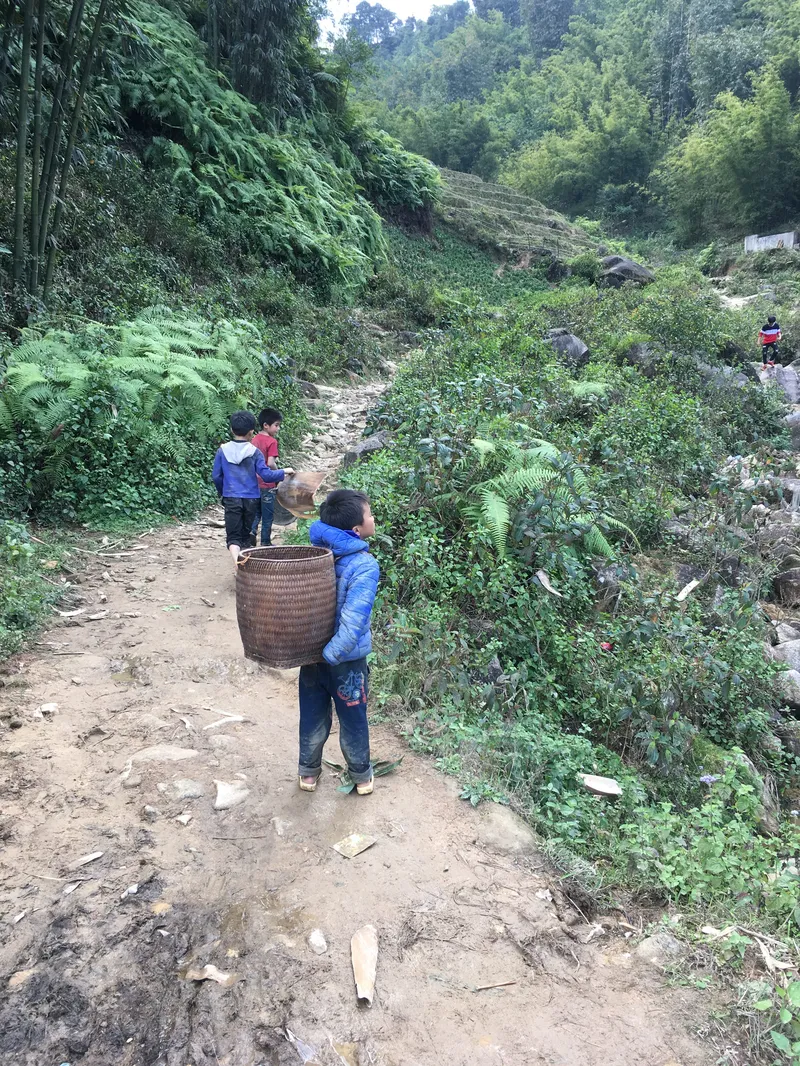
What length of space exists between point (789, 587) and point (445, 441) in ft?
12.4

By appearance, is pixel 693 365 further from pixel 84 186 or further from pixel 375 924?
pixel 375 924

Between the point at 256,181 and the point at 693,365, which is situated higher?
the point at 256,181

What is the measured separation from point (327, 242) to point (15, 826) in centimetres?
1414

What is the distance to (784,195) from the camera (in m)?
31.2

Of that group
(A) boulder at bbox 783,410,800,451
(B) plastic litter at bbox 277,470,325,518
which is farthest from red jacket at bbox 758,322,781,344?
(B) plastic litter at bbox 277,470,325,518

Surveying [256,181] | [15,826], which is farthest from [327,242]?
[15,826]

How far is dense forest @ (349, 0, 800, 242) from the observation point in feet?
103

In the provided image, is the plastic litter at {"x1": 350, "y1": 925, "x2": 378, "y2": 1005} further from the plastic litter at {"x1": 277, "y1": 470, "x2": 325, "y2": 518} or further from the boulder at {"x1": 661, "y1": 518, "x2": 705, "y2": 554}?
the boulder at {"x1": 661, "y1": 518, "x2": 705, "y2": 554}

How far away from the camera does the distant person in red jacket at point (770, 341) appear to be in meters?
14.0

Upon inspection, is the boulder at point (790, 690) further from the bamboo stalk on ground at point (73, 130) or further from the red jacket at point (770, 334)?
the red jacket at point (770, 334)

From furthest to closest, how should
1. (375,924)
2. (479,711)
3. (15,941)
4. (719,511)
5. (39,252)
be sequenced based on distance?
1. (39,252)
2. (719,511)
3. (479,711)
4. (375,924)
5. (15,941)

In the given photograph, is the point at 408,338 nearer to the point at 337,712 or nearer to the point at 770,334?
the point at 770,334

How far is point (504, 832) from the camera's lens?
299cm

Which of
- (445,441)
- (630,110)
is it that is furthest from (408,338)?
(630,110)
